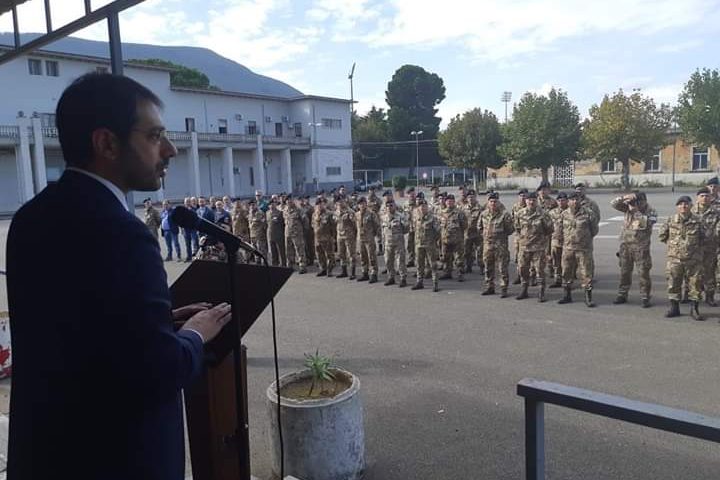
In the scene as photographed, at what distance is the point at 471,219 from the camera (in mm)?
12352

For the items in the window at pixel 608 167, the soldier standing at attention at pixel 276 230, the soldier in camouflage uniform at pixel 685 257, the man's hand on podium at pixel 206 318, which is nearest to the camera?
the man's hand on podium at pixel 206 318

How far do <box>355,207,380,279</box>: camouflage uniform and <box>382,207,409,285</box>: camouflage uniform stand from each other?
0.47 metres

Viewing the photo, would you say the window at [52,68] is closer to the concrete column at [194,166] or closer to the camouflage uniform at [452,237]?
the concrete column at [194,166]

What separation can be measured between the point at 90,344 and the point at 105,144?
1.87 feet

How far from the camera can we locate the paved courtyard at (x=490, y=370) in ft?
13.9

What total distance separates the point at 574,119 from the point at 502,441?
136ft

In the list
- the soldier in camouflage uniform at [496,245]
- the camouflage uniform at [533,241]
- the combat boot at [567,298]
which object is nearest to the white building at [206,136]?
the soldier in camouflage uniform at [496,245]

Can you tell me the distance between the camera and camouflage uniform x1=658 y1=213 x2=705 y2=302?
813 cm

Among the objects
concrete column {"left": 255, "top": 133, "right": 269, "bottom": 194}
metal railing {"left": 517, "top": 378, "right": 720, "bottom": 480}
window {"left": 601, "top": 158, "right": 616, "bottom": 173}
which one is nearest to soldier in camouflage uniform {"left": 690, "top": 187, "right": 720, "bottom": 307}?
metal railing {"left": 517, "top": 378, "right": 720, "bottom": 480}

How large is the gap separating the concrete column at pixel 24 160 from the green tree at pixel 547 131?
33.0m

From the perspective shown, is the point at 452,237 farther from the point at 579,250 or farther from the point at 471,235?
the point at 579,250

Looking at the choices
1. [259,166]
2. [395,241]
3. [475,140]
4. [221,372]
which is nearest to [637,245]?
[395,241]

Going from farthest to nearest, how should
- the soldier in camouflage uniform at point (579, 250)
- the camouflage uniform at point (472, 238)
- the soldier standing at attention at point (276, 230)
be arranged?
the soldier standing at attention at point (276, 230) < the camouflage uniform at point (472, 238) < the soldier in camouflage uniform at point (579, 250)

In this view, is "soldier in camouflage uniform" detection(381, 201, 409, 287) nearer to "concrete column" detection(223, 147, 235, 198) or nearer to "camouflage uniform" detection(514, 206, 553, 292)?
"camouflage uniform" detection(514, 206, 553, 292)
